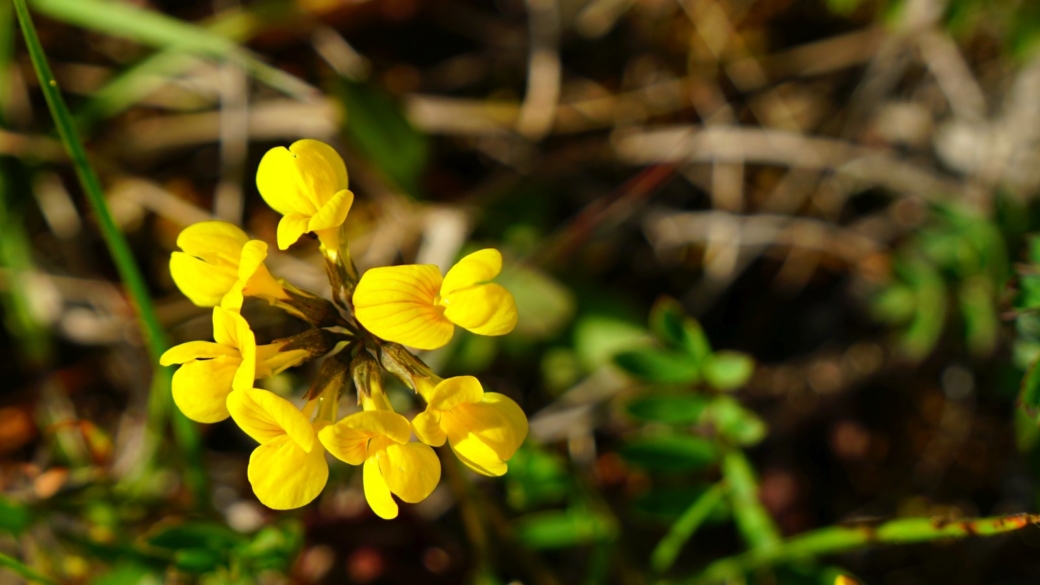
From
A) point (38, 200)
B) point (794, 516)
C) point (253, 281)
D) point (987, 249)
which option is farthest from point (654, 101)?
point (38, 200)

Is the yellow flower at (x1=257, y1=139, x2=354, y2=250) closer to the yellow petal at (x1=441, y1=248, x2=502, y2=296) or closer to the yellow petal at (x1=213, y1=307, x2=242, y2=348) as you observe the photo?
the yellow petal at (x1=213, y1=307, x2=242, y2=348)

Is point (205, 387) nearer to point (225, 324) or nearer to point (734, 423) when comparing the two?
point (225, 324)

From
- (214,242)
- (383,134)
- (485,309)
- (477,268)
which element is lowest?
(485,309)

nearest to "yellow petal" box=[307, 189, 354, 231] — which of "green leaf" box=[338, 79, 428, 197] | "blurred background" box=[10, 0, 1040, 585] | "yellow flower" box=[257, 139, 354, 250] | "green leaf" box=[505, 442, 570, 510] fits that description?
"yellow flower" box=[257, 139, 354, 250]

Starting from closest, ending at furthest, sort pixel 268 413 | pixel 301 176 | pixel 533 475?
pixel 268 413
pixel 301 176
pixel 533 475

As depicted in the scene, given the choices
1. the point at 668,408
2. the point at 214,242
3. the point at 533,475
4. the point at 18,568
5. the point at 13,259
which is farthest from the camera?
the point at 13,259

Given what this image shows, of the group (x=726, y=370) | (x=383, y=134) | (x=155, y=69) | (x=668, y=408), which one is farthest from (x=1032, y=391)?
(x=155, y=69)
